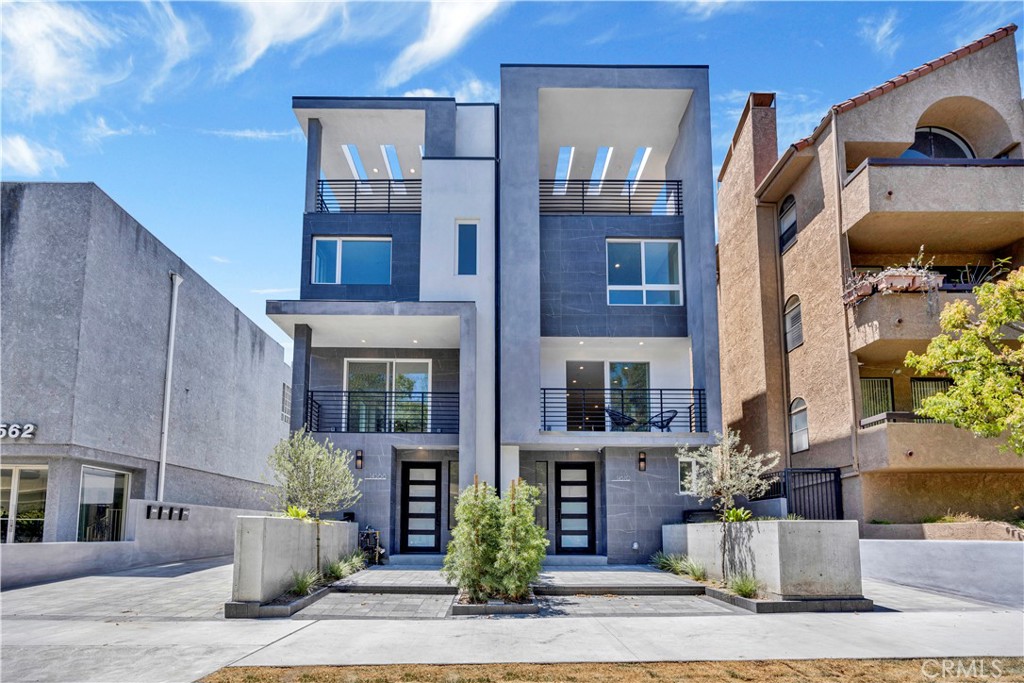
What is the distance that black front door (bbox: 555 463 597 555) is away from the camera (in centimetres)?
1786

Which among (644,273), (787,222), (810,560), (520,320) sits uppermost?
(787,222)

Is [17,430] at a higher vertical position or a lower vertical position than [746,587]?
higher

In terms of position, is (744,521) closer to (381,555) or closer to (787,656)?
(787,656)

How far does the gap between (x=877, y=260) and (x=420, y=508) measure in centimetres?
1241

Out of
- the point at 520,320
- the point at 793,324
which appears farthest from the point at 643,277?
the point at 793,324

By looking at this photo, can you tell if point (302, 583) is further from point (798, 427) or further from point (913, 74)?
point (913, 74)

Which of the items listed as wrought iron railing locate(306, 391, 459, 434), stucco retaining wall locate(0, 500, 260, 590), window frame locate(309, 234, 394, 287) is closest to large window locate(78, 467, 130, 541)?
stucco retaining wall locate(0, 500, 260, 590)

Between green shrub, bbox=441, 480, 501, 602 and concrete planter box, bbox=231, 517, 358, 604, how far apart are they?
7.60ft

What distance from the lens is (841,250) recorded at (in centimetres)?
1655

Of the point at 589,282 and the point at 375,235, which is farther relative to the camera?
the point at 375,235

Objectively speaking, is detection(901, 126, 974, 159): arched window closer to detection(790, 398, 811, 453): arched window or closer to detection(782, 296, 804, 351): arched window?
detection(782, 296, 804, 351): arched window

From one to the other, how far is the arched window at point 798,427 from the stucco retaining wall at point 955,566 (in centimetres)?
408

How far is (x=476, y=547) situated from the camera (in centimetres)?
1068

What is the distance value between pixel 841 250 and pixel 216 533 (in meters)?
17.9
